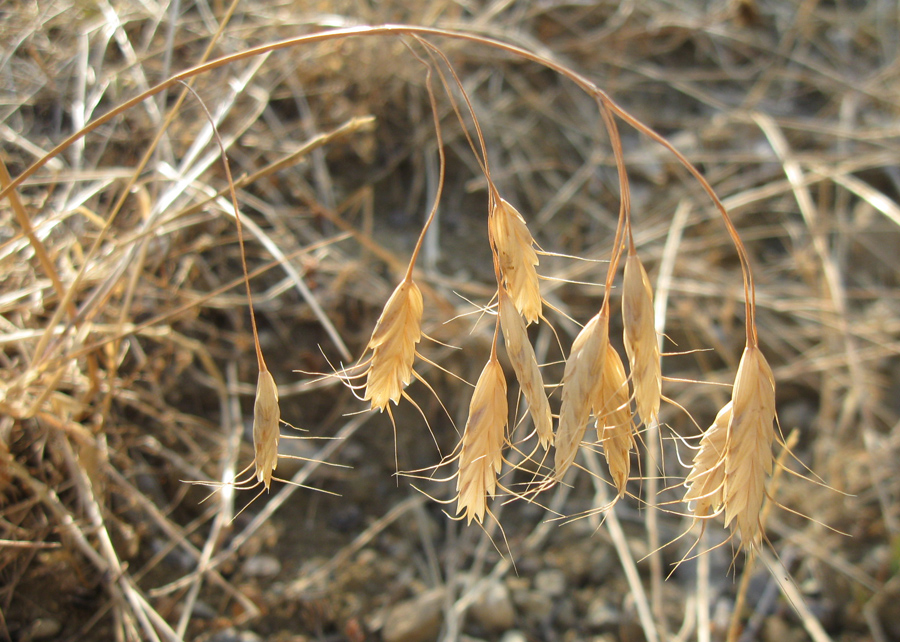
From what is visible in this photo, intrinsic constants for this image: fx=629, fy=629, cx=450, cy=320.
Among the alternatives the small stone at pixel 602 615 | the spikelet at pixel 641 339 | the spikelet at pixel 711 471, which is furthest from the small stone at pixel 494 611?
the spikelet at pixel 641 339

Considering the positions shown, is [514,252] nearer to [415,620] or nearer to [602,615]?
[415,620]

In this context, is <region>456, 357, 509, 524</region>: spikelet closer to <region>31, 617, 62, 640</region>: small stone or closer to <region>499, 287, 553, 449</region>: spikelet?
<region>499, 287, 553, 449</region>: spikelet

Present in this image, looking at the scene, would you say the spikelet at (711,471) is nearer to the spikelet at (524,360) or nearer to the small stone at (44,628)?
the spikelet at (524,360)

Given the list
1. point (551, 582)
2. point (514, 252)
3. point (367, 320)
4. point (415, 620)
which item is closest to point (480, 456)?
point (514, 252)

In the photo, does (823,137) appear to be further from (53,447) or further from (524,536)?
(53,447)

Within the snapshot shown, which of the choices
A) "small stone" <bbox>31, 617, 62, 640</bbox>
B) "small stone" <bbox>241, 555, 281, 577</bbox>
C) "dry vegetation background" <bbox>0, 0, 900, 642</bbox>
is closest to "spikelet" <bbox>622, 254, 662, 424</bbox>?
"dry vegetation background" <bbox>0, 0, 900, 642</bbox>

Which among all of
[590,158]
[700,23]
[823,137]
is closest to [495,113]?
[590,158]
